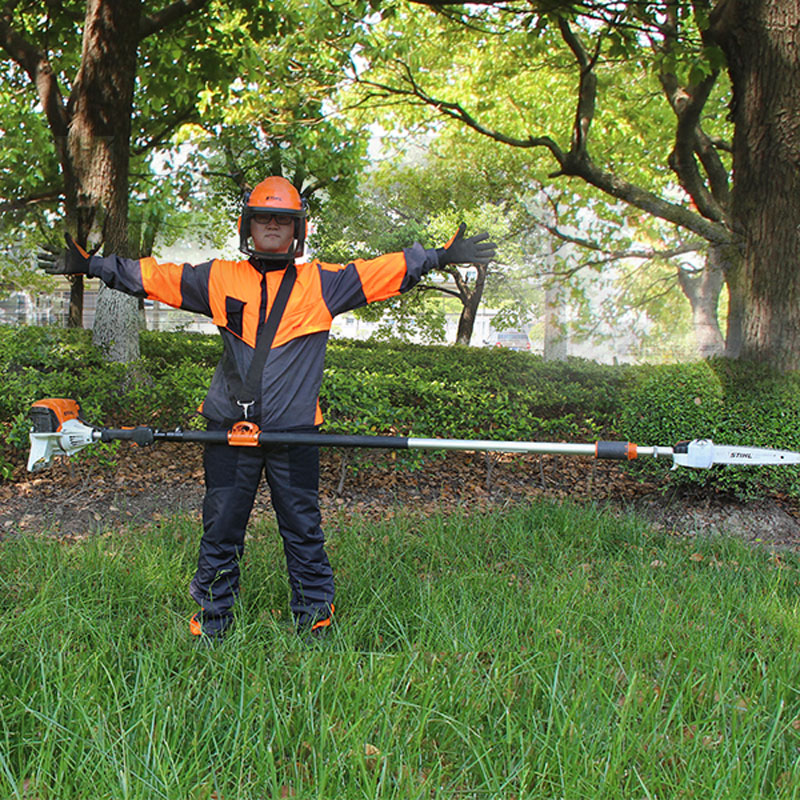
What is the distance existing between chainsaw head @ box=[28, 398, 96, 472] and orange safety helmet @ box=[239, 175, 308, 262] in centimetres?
103

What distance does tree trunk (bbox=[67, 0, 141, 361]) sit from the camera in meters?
7.28

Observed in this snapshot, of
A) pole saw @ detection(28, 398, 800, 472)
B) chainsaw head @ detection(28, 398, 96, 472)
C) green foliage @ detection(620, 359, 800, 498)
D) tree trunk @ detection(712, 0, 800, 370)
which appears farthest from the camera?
tree trunk @ detection(712, 0, 800, 370)

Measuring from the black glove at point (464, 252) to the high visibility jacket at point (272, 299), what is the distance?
0.20ft

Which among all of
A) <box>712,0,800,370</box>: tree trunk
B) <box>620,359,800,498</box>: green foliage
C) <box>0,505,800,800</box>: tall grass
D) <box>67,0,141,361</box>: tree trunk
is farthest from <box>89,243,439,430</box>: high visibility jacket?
<box>67,0,141,361</box>: tree trunk

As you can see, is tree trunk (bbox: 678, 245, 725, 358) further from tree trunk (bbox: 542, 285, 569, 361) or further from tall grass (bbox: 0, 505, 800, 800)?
tall grass (bbox: 0, 505, 800, 800)

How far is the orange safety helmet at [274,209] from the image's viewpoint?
3006mm

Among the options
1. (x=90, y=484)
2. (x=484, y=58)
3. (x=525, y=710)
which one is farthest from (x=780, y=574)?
(x=484, y=58)

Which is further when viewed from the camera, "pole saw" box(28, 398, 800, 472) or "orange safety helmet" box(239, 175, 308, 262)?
"orange safety helmet" box(239, 175, 308, 262)

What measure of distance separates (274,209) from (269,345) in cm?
56

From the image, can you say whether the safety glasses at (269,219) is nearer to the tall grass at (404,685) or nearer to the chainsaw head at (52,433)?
the chainsaw head at (52,433)

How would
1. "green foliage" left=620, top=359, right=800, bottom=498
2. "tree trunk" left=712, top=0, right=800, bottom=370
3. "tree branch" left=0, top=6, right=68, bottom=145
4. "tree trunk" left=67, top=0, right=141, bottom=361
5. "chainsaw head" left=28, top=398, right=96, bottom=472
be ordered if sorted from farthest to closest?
"tree branch" left=0, top=6, right=68, bottom=145 < "tree trunk" left=67, top=0, right=141, bottom=361 < "tree trunk" left=712, top=0, right=800, bottom=370 < "green foliage" left=620, top=359, right=800, bottom=498 < "chainsaw head" left=28, top=398, right=96, bottom=472

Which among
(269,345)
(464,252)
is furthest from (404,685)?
(464,252)

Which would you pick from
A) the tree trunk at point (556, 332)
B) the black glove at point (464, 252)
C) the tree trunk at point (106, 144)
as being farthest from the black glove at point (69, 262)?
the tree trunk at point (556, 332)

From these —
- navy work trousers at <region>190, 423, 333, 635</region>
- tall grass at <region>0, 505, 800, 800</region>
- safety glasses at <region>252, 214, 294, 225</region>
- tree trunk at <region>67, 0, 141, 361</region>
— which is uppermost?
tree trunk at <region>67, 0, 141, 361</region>
